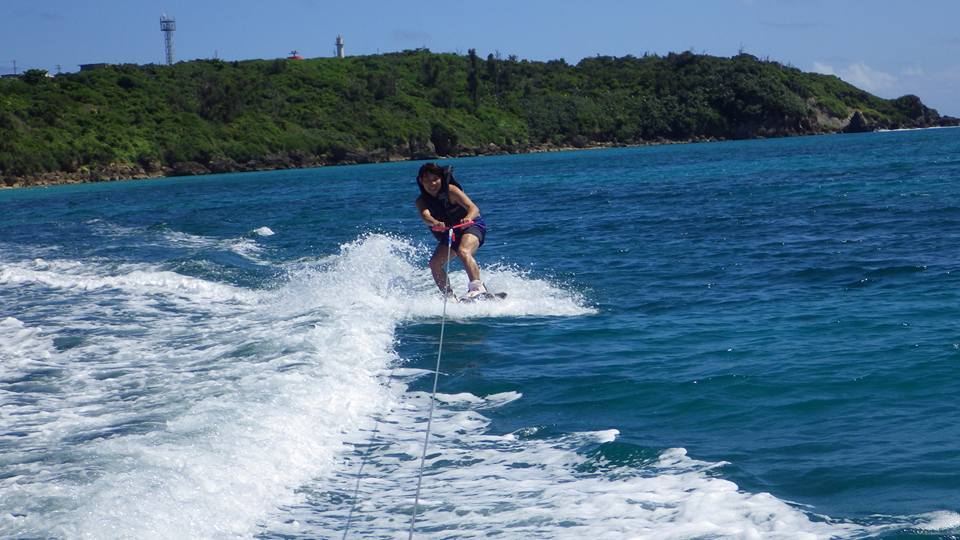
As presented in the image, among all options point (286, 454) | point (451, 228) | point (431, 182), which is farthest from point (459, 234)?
point (286, 454)

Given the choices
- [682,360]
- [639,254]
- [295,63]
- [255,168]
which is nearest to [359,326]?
[682,360]

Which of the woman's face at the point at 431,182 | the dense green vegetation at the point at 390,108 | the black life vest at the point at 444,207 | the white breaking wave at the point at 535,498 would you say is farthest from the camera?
the dense green vegetation at the point at 390,108

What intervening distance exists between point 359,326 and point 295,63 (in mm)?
114446

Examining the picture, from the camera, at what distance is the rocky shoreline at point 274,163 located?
72062 millimetres

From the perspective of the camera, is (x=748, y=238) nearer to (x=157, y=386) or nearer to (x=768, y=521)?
(x=157, y=386)

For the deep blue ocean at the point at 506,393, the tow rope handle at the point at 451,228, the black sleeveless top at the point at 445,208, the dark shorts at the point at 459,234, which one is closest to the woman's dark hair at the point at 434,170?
the black sleeveless top at the point at 445,208

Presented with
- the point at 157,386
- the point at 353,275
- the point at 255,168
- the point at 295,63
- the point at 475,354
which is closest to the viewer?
the point at 157,386

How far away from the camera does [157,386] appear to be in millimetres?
7820

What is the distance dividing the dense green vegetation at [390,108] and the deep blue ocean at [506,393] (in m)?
65.2

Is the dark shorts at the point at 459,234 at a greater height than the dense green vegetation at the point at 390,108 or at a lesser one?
lesser

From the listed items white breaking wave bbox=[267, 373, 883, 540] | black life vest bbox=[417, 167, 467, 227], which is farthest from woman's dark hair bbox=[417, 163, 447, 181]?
white breaking wave bbox=[267, 373, 883, 540]

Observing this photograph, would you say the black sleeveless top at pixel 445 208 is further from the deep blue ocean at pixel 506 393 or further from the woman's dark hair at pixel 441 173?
the deep blue ocean at pixel 506 393

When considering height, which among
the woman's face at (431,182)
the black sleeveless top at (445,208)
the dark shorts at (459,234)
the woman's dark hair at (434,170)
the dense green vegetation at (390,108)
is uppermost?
the dense green vegetation at (390,108)

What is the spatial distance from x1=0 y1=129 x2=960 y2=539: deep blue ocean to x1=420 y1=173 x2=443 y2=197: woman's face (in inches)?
55.0
